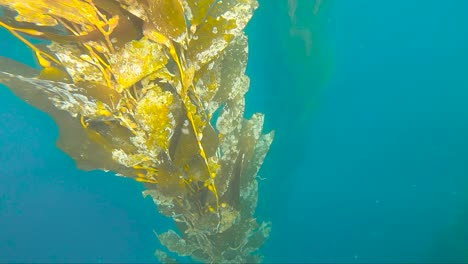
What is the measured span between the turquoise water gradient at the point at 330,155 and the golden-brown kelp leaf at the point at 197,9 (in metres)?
4.26

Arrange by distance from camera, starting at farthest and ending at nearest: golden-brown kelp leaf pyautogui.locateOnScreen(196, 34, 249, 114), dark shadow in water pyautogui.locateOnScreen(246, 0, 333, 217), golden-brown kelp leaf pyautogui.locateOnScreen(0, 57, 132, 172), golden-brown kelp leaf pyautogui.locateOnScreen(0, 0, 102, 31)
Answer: dark shadow in water pyautogui.locateOnScreen(246, 0, 333, 217), golden-brown kelp leaf pyautogui.locateOnScreen(196, 34, 249, 114), golden-brown kelp leaf pyautogui.locateOnScreen(0, 57, 132, 172), golden-brown kelp leaf pyautogui.locateOnScreen(0, 0, 102, 31)

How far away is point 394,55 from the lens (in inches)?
228

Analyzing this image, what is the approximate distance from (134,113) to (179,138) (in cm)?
29

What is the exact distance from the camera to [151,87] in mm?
1461

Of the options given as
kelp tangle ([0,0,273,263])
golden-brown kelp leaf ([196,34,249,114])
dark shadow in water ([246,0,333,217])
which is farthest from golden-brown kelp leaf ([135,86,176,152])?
dark shadow in water ([246,0,333,217])

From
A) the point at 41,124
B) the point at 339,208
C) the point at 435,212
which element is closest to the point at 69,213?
the point at 41,124

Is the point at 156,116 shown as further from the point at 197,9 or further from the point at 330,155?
the point at 330,155

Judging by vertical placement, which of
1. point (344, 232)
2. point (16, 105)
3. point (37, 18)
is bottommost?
point (37, 18)

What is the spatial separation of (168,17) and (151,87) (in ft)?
1.11

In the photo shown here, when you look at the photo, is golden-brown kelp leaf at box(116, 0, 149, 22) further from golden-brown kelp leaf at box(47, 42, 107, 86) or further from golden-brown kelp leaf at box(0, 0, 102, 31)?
golden-brown kelp leaf at box(47, 42, 107, 86)

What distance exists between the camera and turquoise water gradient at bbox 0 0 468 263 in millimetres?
5668

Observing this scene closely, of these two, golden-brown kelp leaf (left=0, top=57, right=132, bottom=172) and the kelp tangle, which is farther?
golden-brown kelp leaf (left=0, top=57, right=132, bottom=172)

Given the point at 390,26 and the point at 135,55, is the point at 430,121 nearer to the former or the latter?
the point at 390,26

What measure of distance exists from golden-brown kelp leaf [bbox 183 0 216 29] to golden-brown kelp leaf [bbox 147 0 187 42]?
12 centimetres
